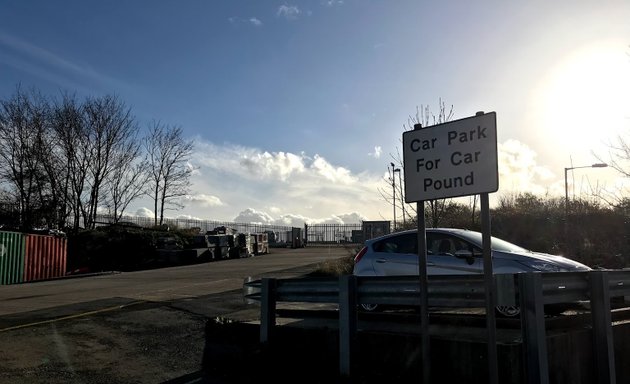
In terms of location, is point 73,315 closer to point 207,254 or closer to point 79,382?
point 79,382

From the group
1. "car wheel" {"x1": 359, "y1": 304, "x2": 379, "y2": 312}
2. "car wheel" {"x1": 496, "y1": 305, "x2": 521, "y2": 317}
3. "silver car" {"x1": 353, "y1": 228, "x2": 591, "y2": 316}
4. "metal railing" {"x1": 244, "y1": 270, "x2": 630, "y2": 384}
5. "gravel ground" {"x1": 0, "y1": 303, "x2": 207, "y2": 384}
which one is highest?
"silver car" {"x1": 353, "y1": 228, "x2": 591, "y2": 316}

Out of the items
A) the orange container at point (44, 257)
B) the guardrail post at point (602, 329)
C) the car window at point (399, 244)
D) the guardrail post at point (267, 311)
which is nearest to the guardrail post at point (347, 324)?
the guardrail post at point (267, 311)

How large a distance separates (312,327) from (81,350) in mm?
3583

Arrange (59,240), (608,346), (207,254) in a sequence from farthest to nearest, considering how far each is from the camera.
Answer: (207,254)
(59,240)
(608,346)

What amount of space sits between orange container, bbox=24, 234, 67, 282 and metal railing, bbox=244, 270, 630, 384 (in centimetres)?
2715

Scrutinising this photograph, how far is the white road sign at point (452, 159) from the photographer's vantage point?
191 inches

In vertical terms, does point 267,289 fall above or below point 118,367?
above

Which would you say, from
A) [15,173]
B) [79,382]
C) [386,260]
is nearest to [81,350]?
[79,382]

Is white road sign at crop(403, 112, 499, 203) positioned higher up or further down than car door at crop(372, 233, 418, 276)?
higher up

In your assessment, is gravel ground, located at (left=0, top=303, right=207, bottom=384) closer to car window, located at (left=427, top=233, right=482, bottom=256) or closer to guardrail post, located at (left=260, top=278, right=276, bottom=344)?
guardrail post, located at (left=260, top=278, right=276, bottom=344)

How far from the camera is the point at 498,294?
5805 millimetres

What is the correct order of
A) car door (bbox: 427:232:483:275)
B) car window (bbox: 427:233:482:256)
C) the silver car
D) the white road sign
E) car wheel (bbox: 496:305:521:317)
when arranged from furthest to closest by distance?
car window (bbox: 427:233:482:256) → car door (bbox: 427:232:483:275) → the silver car → car wheel (bbox: 496:305:521:317) → the white road sign

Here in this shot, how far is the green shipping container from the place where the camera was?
2777 cm

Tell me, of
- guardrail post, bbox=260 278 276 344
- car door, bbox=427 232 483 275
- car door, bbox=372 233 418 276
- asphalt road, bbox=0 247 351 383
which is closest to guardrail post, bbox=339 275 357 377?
guardrail post, bbox=260 278 276 344
